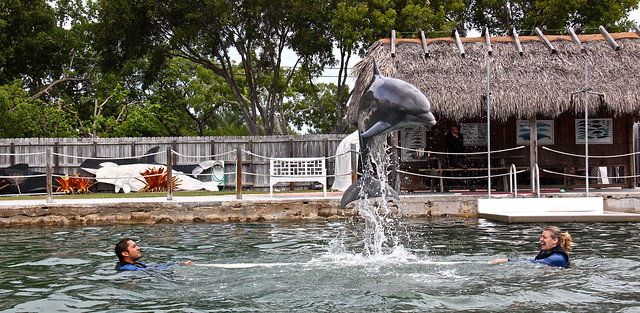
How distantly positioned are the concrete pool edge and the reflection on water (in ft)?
6.45

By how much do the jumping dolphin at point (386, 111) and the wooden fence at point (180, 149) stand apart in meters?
13.4

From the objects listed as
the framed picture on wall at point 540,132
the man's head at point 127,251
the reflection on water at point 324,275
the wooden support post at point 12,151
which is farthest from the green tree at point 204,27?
the man's head at point 127,251

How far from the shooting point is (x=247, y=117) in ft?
95.5

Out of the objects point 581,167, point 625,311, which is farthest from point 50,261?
point 581,167

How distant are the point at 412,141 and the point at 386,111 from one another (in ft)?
34.2

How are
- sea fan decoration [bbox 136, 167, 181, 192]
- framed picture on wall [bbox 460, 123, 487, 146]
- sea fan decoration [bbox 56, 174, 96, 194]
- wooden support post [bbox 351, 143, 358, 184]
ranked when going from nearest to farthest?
wooden support post [bbox 351, 143, 358, 184]
framed picture on wall [bbox 460, 123, 487, 146]
sea fan decoration [bbox 136, 167, 181, 192]
sea fan decoration [bbox 56, 174, 96, 194]

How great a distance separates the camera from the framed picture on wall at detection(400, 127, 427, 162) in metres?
17.4

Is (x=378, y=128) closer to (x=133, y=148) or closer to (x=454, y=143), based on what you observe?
(x=454, y=143)

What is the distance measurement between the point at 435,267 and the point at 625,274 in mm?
2125

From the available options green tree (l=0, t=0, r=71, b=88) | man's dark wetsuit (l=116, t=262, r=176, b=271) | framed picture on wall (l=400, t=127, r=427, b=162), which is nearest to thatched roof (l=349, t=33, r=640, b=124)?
framed picture on wall (l=400, t=127, r=427, b=162)

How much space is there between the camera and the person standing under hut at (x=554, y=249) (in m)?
7.94

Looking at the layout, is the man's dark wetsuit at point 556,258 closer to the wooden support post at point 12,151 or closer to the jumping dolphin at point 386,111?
the jumping dolphin at point 386,111

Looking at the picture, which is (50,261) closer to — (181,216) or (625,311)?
(181,216)

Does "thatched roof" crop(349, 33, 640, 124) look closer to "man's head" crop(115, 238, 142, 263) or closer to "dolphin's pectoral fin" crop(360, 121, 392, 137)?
"dolphin's pectoral fin" crop(360, 121, 392, 137)
